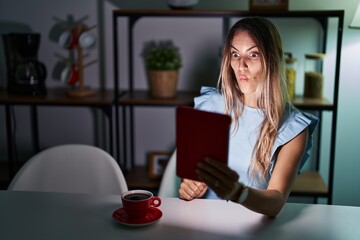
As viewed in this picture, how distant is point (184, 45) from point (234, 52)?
4.18ft

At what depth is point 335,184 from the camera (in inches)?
113

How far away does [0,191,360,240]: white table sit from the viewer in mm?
1240

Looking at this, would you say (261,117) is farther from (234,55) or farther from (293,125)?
(234,55)

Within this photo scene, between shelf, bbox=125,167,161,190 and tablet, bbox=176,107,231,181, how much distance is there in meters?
1.46

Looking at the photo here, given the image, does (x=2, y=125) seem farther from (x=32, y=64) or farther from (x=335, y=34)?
(x=335, y=34)


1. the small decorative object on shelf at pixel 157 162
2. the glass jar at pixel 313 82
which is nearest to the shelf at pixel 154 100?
the small decorative object on shelf at pixel 157 162

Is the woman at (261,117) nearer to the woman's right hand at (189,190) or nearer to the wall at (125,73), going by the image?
the woman's right hand at (189,190)

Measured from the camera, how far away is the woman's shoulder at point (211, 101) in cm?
175

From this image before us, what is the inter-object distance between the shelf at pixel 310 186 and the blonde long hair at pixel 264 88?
976 mm

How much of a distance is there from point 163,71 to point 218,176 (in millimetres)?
1455

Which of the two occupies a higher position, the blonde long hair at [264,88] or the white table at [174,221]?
the blonde long hair at [264,88]

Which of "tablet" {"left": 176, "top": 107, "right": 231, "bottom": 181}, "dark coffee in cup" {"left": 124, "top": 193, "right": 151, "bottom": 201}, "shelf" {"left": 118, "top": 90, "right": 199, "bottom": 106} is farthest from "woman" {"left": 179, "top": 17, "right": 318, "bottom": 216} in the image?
"shelf" {"left": 118, "top": 90, "right": 199, "bottom": 106}

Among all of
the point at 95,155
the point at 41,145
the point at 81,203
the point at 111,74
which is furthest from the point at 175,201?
the point at 41,145

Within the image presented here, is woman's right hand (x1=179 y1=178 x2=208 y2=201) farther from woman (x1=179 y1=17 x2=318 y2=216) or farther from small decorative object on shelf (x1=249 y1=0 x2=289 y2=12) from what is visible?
small decorative object on shelf (x1=249 y1=0 x2=289 y2=12)
